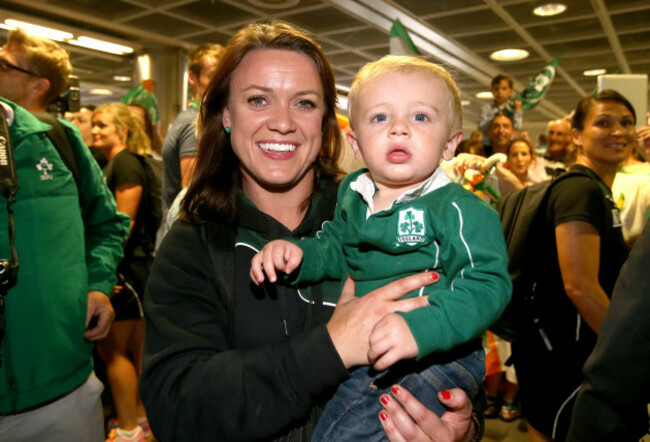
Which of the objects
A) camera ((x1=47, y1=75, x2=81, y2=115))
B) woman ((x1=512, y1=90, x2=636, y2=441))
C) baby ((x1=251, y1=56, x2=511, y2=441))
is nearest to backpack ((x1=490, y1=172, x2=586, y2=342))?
woman ((x1=512, y1=90, x2=636, y2=441))

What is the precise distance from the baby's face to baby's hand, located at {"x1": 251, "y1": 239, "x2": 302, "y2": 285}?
13.1 inches

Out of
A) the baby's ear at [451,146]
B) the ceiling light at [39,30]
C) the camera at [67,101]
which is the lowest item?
the baby's ear at [451,146]

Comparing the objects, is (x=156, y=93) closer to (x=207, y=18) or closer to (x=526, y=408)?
(x=207, y=18)

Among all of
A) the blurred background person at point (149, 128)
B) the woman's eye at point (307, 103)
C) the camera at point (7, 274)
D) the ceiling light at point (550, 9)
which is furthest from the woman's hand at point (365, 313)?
the ceiling light at point (550, 9)

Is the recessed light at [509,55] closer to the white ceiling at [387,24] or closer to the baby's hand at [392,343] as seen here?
the white ceiling at [387,24]

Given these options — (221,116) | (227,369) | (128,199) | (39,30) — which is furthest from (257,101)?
(39,30)

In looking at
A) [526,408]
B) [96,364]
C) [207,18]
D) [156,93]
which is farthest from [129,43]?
[526,408]

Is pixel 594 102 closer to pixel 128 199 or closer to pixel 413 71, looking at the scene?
pixel 413 71

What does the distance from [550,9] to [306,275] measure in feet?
22.6

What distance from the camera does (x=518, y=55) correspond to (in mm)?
8789

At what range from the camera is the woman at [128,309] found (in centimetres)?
313

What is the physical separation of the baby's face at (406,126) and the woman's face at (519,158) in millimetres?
3997

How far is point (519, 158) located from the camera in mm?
Answer: 4848

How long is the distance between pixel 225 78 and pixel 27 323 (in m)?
1.18
